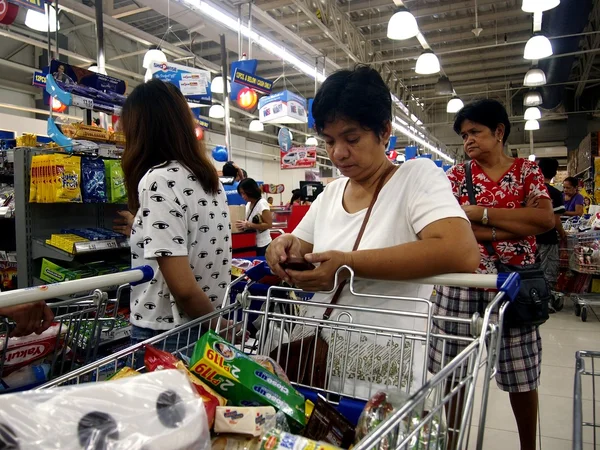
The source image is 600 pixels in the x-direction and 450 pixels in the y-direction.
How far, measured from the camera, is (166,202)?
1.60m

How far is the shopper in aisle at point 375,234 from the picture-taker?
1.15 meters

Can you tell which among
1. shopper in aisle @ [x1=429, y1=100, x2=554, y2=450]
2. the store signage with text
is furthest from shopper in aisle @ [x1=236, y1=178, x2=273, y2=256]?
shopper in aisle @ [x1=429, y1=100, x2=554, y2=450]

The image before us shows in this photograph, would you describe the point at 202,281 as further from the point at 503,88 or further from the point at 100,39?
the point at 503,88

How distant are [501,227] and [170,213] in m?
1.40

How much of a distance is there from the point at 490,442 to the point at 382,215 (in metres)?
2.08

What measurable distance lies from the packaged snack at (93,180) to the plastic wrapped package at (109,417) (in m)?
2.93

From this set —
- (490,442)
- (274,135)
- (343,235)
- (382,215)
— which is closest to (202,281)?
(343,235)

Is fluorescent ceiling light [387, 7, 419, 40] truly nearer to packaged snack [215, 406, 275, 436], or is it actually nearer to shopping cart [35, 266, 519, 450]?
shopping cart [35, 266, 519, 450]

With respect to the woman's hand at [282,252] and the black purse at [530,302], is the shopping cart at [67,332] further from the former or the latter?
the black purse at [530,302]

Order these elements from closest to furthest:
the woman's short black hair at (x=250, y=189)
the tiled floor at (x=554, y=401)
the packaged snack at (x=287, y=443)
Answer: the packaged snack at (x=287, y=443)
the tiled floor at (x=554, y=401)
the woman's short black hair at (x=250, y=189)

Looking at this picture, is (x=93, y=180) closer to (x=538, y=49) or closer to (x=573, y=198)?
(x=538, y=49)

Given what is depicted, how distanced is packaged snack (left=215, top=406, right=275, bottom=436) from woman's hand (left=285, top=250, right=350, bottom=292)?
40 centimetres

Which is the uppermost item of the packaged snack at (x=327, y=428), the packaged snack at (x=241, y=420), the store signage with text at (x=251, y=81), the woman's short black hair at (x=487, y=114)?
the store signage with text at (x=251, y=81)

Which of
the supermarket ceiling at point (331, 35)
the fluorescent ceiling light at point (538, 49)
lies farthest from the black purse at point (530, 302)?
the fluorescent ceiling light at point (538, 49)
